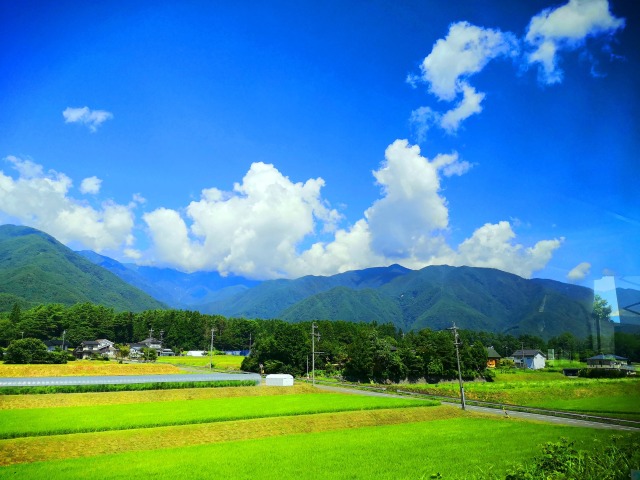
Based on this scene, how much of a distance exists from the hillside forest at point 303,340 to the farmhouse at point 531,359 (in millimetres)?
3261

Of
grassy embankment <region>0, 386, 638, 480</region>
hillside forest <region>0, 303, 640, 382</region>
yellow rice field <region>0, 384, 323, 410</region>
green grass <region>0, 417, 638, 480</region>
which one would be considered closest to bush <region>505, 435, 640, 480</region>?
grassy embankment <region>0, 386, 638, 480</region>

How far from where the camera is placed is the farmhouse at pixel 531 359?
101m

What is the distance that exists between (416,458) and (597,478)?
39.4 feet

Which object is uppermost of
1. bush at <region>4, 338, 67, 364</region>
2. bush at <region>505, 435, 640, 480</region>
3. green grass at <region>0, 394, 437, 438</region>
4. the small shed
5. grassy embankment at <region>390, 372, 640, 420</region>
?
bush at <region>505, 435, 640, 480</region>

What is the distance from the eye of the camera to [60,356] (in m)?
70.1

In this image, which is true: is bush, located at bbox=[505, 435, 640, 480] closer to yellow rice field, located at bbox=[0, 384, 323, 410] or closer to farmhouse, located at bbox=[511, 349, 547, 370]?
yellow rice field, located at bbox=[0, 384, 323, 410]

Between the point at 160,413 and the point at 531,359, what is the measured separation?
326 feet

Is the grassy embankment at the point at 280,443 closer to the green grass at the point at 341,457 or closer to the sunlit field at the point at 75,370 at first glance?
the green grass at the point at 341,457

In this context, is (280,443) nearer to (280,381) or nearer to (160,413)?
(160,413)

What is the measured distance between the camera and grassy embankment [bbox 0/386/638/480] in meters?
17.1

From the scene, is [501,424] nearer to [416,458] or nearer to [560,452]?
[416,458]

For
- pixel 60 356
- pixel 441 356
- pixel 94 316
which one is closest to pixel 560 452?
pixel 441 356

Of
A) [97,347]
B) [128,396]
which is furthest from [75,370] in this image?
[97,347]

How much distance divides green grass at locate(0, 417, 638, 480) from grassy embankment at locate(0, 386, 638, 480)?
5 centimetres
